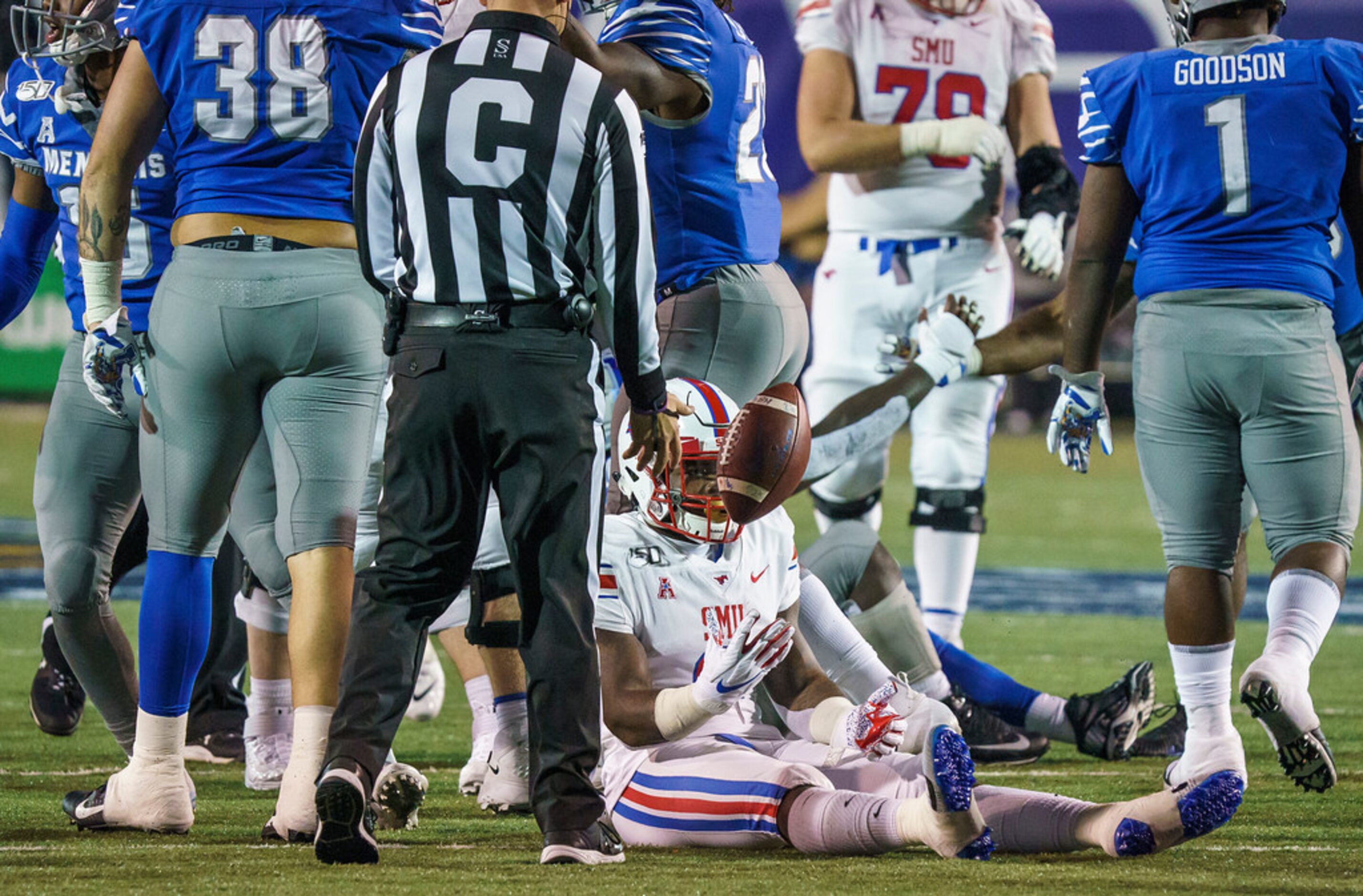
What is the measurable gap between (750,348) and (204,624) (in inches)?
58.2

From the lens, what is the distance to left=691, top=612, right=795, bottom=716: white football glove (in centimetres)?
328

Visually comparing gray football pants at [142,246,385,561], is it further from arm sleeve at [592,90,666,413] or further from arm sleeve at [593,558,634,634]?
arm sleeve at [592,90,666,413]

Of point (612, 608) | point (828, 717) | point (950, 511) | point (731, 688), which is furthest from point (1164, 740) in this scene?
point (731, 688)

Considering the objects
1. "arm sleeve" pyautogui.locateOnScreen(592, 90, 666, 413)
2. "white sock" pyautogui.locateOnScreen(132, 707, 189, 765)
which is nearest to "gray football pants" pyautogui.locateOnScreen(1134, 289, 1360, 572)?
"arm sleeve" pyautogui.locateOnScreen(592, 90, 666, 413)

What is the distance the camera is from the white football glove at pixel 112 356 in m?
3.82

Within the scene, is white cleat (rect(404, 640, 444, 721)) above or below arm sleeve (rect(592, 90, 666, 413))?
below

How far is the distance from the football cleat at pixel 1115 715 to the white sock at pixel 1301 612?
0.95 metres

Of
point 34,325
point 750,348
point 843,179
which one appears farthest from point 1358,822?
point 34,325

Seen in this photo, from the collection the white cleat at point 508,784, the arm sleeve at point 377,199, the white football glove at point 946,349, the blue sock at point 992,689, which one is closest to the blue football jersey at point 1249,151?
the blue sock at point 992,689

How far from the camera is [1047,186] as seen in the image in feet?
20.2

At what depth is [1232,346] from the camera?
13.1 feet

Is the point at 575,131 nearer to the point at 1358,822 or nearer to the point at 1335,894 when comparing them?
the point at 1335,894

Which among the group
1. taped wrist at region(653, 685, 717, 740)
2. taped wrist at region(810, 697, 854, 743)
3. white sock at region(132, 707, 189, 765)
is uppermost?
taped wrist at region(653, 685, 717, 740)

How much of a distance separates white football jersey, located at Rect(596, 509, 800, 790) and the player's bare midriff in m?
0.78
